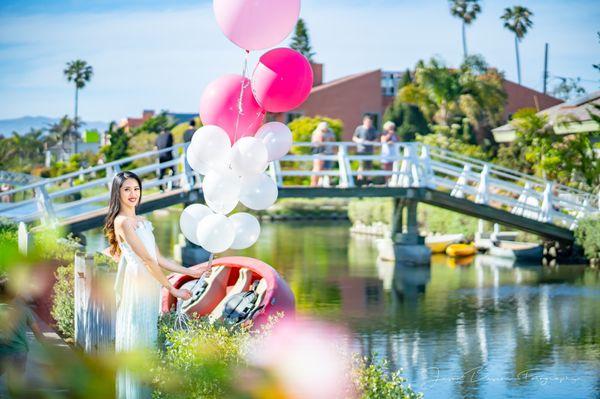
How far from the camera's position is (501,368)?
1433 cm

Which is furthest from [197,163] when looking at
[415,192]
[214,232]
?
[415,192]

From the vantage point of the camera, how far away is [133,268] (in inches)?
299

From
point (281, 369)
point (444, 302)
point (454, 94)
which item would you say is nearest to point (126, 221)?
point (281, 369)

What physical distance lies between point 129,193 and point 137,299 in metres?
0.71

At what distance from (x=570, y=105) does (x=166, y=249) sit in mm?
12987

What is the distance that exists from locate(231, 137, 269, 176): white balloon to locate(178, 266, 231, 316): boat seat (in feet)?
13.6

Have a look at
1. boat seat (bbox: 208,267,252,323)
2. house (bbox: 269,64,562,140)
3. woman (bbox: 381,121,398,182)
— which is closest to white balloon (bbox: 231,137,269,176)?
boat seat (bbox: 208,267,252,323)

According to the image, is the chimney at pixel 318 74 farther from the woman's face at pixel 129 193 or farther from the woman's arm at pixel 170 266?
the woman's face at pixel 129 193

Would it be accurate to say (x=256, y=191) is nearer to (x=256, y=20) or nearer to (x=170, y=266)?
(x=256, y=20)

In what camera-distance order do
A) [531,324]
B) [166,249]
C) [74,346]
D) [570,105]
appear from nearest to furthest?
1. [74,346]
2. [531,324]
3. [166,249]
4. [570,105]

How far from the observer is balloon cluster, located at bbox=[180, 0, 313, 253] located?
9.19 m

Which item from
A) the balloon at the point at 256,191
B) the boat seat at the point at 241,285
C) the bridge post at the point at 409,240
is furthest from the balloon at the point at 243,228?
the bridge post at the point at 409,240

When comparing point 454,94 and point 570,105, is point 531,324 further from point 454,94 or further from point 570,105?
point 454,94

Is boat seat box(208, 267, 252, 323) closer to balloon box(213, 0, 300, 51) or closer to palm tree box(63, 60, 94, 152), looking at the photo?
balloon box(213, 0, 300, 51)
